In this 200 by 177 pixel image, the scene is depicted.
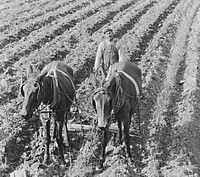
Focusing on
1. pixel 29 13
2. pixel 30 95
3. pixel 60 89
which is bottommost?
pixel 29 13

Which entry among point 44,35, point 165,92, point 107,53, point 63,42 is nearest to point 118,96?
point 107,53

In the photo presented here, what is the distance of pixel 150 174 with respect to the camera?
612cm

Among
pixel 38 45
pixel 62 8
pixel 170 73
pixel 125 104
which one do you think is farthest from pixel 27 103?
pixel 62 8

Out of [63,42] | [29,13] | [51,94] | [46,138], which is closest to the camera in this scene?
[51,94]

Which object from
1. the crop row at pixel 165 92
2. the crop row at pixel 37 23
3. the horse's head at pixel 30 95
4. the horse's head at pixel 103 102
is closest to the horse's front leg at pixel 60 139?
the horse's head at pixel 30 95

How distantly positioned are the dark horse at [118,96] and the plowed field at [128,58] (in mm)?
647

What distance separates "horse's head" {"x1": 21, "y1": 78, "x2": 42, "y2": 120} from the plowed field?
60 centimetres

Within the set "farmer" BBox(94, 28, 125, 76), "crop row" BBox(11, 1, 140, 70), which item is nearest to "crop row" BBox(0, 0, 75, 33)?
"crop row" BBox(11, 1, 140, 70)

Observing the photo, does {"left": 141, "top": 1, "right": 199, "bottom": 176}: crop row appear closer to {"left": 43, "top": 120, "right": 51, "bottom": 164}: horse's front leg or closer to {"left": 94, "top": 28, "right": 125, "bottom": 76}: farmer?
{"left": 94, "top": 28, "right": 125, "bottom": 76}: farmer

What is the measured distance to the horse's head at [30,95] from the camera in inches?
201

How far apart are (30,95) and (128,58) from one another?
696 cm

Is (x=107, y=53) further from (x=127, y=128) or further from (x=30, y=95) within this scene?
(x=30, y=95)

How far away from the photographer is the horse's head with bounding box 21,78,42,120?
5098 mm

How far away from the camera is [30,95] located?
5.10 metres
